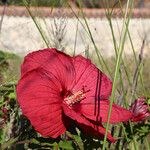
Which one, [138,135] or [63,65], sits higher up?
[63,65]

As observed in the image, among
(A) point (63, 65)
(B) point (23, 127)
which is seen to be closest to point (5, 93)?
(B) point (23, 127)

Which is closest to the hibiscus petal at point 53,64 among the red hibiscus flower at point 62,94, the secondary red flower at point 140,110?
the red hibiscus flower at point 62,94

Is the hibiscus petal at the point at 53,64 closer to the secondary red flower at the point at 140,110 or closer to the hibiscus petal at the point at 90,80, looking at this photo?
the hibiscus petal at the point at 90,80

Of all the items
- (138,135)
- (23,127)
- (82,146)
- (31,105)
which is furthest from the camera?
(138,135)

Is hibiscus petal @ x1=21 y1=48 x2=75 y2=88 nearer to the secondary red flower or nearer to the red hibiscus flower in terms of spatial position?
the red hibiscus flower

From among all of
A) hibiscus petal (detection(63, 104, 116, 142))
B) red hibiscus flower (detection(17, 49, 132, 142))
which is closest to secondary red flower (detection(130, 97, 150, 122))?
red hibiscus flower (detection(17, 49, 132, 142))

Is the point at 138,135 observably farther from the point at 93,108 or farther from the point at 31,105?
the point at 31,105

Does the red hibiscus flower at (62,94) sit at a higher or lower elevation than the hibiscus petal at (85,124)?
higher
